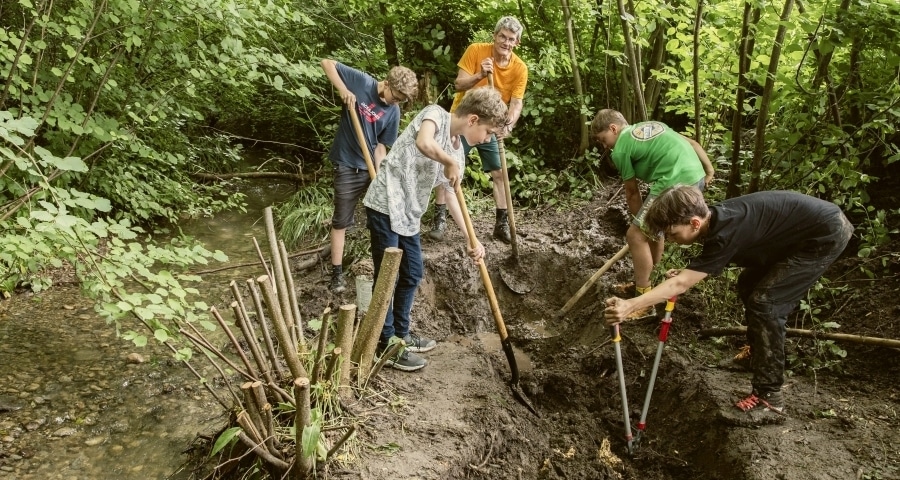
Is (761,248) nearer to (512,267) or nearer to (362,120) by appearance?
(512,267)

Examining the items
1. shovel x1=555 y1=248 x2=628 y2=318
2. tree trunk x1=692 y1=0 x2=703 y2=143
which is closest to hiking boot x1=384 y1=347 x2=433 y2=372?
shovel x1=555 y1=248 x2=628 y2=318

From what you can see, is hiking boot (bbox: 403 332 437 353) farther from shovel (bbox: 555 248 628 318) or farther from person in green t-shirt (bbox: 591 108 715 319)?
person in green t-shirt (bbox: 591 108 715 319)

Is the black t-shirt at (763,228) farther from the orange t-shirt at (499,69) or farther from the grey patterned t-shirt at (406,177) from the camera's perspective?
the orange t-shirt at (499,69)

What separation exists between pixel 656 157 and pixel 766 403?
1752 millimetres

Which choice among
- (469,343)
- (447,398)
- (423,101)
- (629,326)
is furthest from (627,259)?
(423,101)

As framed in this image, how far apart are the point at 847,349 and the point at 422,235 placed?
339 cm

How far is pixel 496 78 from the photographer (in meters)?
4.98

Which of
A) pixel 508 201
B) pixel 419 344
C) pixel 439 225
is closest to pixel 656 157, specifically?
pixel 508 201

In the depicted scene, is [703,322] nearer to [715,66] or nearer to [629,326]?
[629,326]

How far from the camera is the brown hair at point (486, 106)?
9.91 ft

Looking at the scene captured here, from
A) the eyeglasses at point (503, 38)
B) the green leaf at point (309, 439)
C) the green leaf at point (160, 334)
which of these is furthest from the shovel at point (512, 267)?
the green leaf at point (160, 334)

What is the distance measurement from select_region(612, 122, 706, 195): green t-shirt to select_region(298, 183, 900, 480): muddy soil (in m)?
0.99

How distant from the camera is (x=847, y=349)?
3.51 m

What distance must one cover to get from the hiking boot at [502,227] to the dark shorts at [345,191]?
4.68 ft
